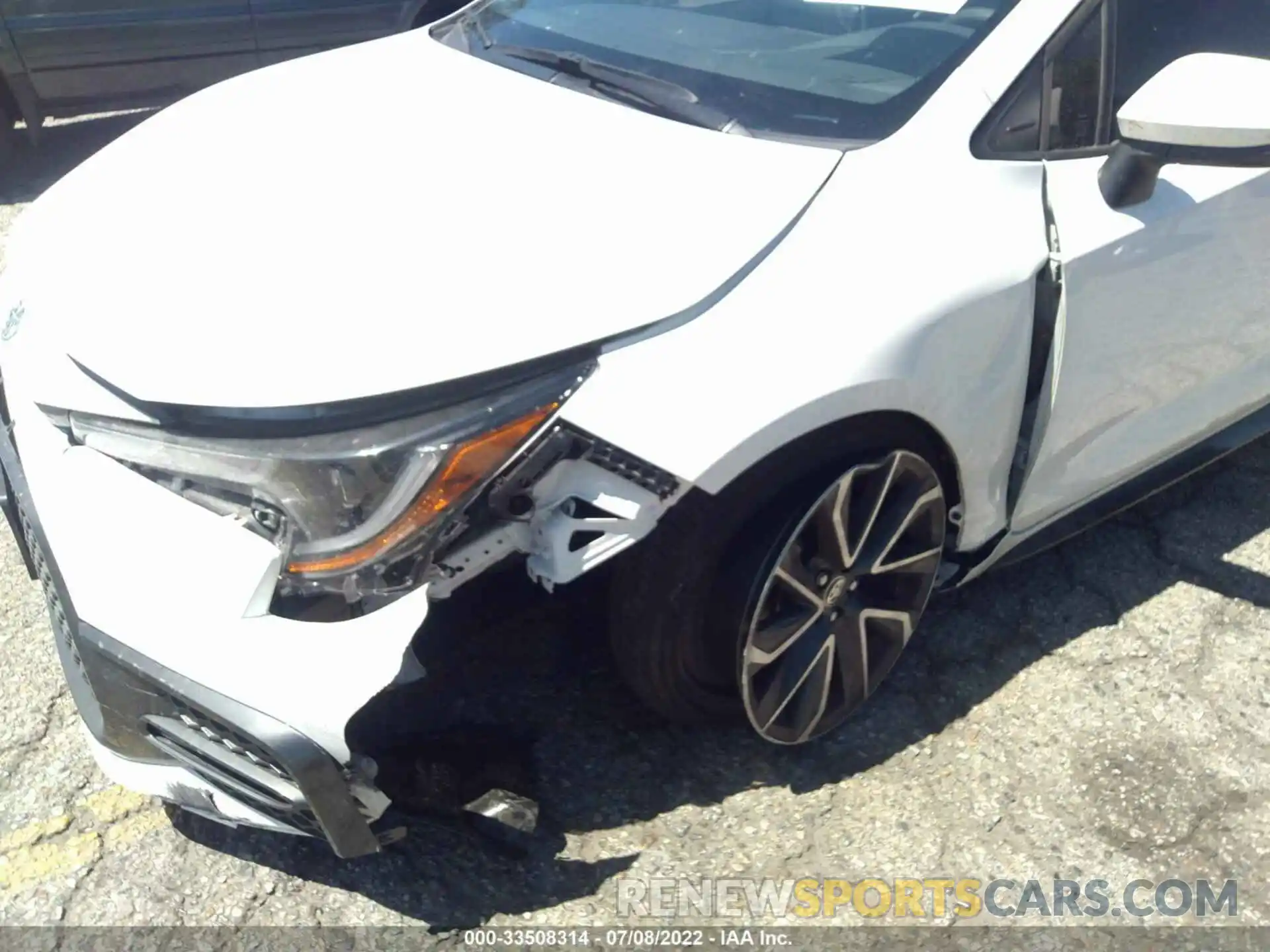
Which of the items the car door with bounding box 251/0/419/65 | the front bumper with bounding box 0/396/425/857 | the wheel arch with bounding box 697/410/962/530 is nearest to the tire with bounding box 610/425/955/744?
the wheel arch with bounding box 697/410/962/530

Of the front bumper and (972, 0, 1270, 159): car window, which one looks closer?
the front bumper

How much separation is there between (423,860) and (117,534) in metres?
0.85

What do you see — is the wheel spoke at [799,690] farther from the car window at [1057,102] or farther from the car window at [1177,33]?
the car window at [1177,33]

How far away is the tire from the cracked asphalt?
222mm

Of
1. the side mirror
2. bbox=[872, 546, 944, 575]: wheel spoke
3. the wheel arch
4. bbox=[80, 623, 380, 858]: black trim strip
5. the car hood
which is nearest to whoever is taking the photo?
bbox=[80, 623, 380, 858]: black trim strip

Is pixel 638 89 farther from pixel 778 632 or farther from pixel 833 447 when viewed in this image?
pixel 778 632

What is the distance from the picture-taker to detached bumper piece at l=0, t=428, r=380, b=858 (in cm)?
178

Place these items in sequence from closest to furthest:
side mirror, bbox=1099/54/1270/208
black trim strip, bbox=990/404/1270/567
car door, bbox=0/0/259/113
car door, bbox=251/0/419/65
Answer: side mirror, bbox=1099/54/1270/208 → black trim strip, bbox=990/404/1270/567 → car door, bbox=0/0/259/113 → car door, bbox=251/0/419/65

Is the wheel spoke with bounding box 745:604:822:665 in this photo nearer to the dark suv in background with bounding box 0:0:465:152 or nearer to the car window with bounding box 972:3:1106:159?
the car window with bounding box 972:3:1106:159

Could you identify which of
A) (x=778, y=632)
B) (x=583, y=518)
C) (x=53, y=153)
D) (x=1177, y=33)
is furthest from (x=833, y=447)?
(x=53, y=153)

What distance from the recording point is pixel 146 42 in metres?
5.70

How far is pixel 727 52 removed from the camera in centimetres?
250

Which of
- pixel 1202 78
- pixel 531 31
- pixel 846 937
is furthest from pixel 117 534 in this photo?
pixel 1202 78

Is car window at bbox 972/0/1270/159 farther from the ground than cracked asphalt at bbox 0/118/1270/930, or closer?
farther from the ground
